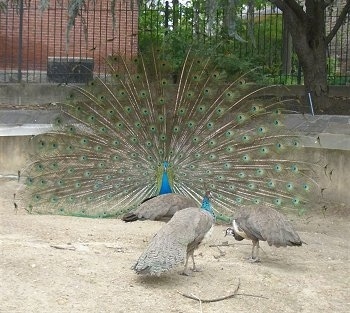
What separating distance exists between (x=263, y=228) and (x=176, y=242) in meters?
1.24

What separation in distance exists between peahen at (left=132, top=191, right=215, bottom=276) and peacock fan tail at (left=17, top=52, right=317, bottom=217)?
2.57 metres

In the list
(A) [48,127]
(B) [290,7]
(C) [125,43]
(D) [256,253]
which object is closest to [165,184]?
Result: (D) [256,253]

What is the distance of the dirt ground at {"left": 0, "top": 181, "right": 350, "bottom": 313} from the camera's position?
6074mm

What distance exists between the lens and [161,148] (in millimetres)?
10211

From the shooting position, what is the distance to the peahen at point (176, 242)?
20.7 ft

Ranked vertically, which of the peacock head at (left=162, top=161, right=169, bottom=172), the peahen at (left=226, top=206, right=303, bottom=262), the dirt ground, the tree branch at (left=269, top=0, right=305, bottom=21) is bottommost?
the dirt ground

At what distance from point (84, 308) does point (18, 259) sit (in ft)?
4.30

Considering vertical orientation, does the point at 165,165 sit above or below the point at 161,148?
below

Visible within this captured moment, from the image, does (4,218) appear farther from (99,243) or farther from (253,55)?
(253,55)

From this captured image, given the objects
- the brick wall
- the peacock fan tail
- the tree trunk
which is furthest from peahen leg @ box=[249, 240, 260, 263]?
the brick wall

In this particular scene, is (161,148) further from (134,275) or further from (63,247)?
(134,275)

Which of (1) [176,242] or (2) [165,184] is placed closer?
(1) [176,242]

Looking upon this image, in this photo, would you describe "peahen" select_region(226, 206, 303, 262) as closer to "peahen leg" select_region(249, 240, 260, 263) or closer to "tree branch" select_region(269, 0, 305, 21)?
"peahen leg" select_region(249, 240, 260, 263)

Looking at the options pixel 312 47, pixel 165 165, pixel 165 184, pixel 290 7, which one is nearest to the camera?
pixel 165 184
